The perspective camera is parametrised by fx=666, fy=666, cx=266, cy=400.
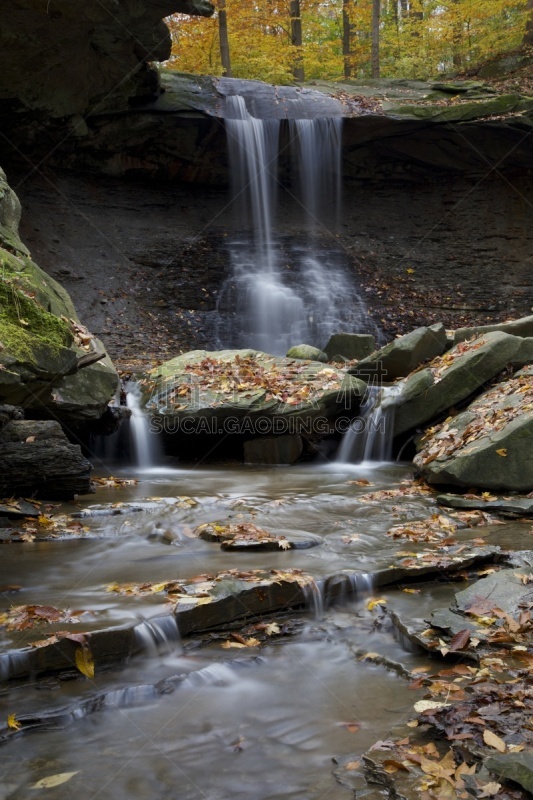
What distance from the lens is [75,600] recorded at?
4.16 meters

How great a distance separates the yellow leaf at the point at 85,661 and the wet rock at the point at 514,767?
6.64 ft

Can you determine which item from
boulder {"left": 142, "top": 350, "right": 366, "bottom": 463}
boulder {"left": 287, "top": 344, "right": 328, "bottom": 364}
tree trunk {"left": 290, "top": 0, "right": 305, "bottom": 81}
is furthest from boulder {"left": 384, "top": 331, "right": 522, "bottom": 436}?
tree trunk {"left": 290, "top": 0, "right": 305, "bottom": 81}

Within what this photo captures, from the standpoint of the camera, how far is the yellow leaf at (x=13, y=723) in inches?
120

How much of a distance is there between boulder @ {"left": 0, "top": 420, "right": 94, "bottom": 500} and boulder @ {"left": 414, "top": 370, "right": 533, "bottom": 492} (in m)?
3.96

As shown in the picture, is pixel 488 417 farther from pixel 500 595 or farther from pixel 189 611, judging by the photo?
pixel 189 611

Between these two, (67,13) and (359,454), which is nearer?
(359,454)

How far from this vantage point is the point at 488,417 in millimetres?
7812

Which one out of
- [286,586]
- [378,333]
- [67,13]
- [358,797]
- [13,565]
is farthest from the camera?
[378,333]

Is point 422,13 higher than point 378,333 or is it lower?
higher

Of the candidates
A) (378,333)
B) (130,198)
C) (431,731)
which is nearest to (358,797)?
(431,731)

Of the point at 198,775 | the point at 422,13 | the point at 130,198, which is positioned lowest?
the point at 198,775

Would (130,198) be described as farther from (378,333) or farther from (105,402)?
(105,402)

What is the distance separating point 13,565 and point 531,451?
508 centimetres

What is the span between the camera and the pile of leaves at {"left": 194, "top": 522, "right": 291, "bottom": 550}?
5.45 meters
